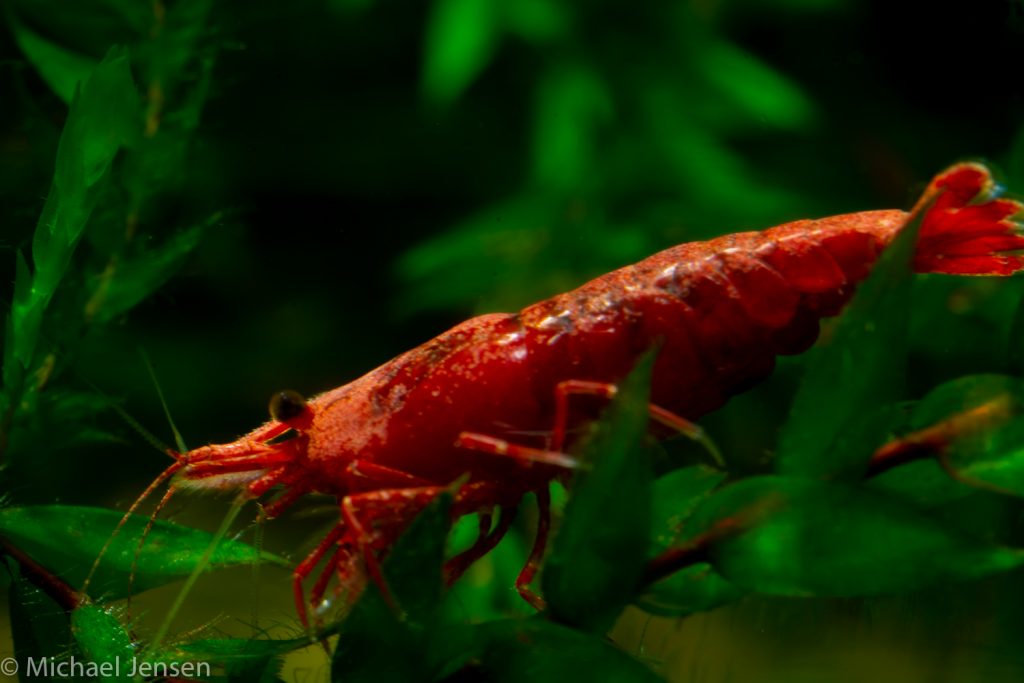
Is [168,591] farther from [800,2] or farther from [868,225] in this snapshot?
[800,2]

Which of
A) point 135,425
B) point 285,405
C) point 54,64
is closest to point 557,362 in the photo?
point 285,405

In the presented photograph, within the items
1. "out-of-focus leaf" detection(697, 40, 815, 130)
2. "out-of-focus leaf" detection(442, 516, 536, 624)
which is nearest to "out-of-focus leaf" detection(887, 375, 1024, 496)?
"out-of-focus leaf" detection(442, 516, 536, 624)

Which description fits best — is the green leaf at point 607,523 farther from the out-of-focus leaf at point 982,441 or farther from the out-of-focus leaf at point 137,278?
the out-of-focus leaf at point 137,278

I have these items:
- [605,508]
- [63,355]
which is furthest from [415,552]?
[63,355]

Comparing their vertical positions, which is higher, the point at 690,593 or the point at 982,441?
the point at 982,441

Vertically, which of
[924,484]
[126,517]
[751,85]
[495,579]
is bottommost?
[495,579]

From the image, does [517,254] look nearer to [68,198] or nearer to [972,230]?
[972,230]

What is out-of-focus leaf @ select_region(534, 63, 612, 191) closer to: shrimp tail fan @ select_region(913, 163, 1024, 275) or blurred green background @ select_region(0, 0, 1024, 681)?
blurred green background @ select_region(0, 0, 1024, 681)
